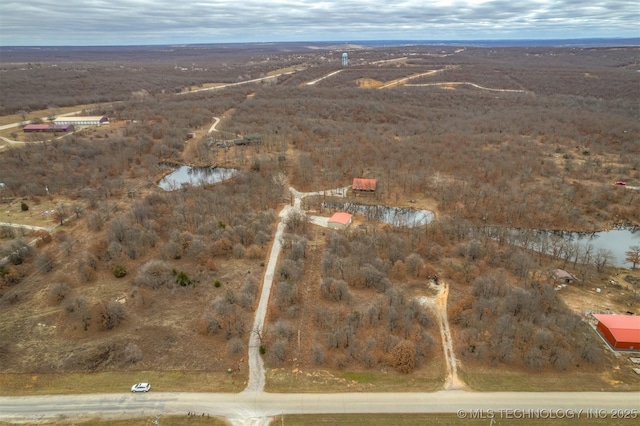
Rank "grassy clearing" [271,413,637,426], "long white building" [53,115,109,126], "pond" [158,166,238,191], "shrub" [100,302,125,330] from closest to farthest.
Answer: "grassy clearing" [271,413,637,426] < "shrub" [100,302,125,330] < "pond" [158,166,238,191] < "long white building" [53,115,109,126]

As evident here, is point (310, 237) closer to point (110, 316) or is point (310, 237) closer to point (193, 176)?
point (110, 316)

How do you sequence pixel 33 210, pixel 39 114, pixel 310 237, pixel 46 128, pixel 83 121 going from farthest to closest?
pixel 39 114, pixel 83 121, pixel 46 128, pixel 33 210, pixel 310 237

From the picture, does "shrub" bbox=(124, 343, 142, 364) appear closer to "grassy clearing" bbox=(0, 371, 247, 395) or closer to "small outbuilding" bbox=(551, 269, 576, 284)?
"grassy clearing" bbox=(0, 371, 247, 395)

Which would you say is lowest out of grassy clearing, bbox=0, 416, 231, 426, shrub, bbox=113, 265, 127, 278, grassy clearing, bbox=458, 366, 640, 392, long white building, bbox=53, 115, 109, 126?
grassy clearing, bbox=0, 416, 231, 426

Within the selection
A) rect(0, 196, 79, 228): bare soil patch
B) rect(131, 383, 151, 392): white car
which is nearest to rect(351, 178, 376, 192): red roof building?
rect(131, 383, 151, 392): white car

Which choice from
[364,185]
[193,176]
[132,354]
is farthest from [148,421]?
[193,176]

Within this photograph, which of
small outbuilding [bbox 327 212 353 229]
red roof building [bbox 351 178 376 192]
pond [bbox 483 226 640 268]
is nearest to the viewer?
pond [bbox 483 226 640 268]

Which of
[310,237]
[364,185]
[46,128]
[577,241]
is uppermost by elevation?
[46,128]

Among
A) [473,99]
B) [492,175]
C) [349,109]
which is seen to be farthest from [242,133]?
[473,99]
